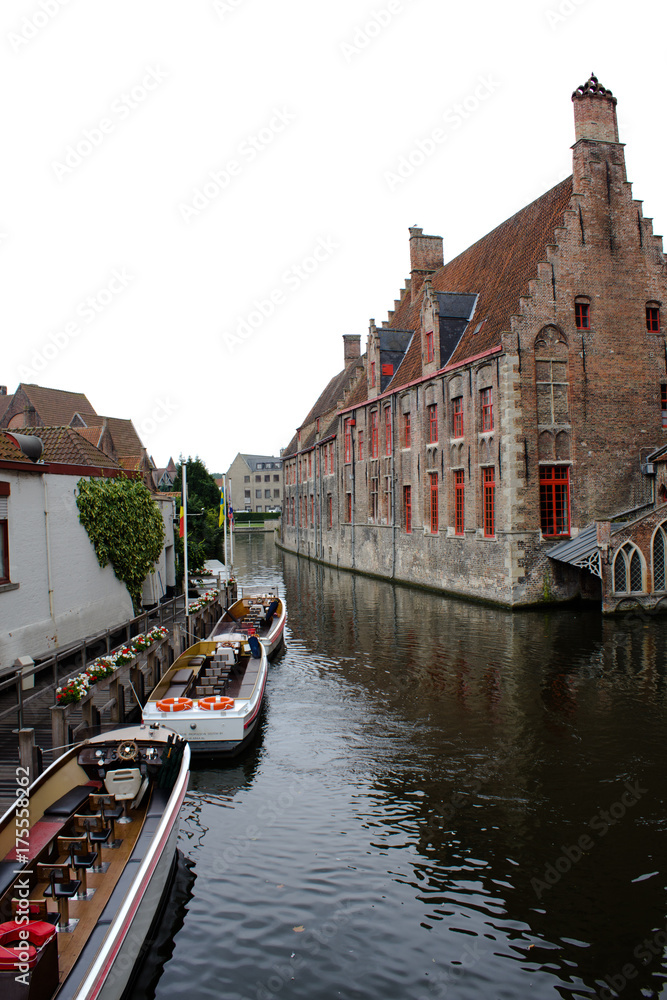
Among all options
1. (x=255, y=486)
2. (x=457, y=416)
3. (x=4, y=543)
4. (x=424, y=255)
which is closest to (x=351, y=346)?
(x=424, y=255)

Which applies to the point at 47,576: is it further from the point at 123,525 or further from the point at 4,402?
the point at 4,402

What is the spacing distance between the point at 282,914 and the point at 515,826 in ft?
10.7

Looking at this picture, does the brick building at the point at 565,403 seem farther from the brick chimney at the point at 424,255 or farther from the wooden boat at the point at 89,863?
the wooden boat at the point at 89,863

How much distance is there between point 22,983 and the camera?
16.1 ft

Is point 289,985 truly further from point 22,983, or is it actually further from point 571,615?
point 571,615

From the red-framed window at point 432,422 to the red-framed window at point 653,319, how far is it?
861cm

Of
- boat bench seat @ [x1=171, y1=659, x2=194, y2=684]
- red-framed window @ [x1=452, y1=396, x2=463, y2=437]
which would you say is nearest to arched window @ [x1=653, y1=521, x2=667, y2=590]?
red-framed window @ [x1=452, y1=396, x2=463, y2=437]

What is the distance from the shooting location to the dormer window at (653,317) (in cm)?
2539

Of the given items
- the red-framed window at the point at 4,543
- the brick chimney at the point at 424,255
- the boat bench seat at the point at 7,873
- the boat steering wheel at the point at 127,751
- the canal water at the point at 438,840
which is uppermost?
the brick chimney at the point at 424,255

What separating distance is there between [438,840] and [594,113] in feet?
80.6

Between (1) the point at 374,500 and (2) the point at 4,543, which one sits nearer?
(2) the point at 4,543

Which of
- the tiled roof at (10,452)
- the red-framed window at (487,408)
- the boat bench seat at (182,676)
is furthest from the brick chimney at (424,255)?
the boat bench seat at (182,676)

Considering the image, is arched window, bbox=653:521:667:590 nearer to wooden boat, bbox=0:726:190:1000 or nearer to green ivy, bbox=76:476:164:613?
green ivy, bbox=76:476:164:613

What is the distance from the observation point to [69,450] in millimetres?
20141
